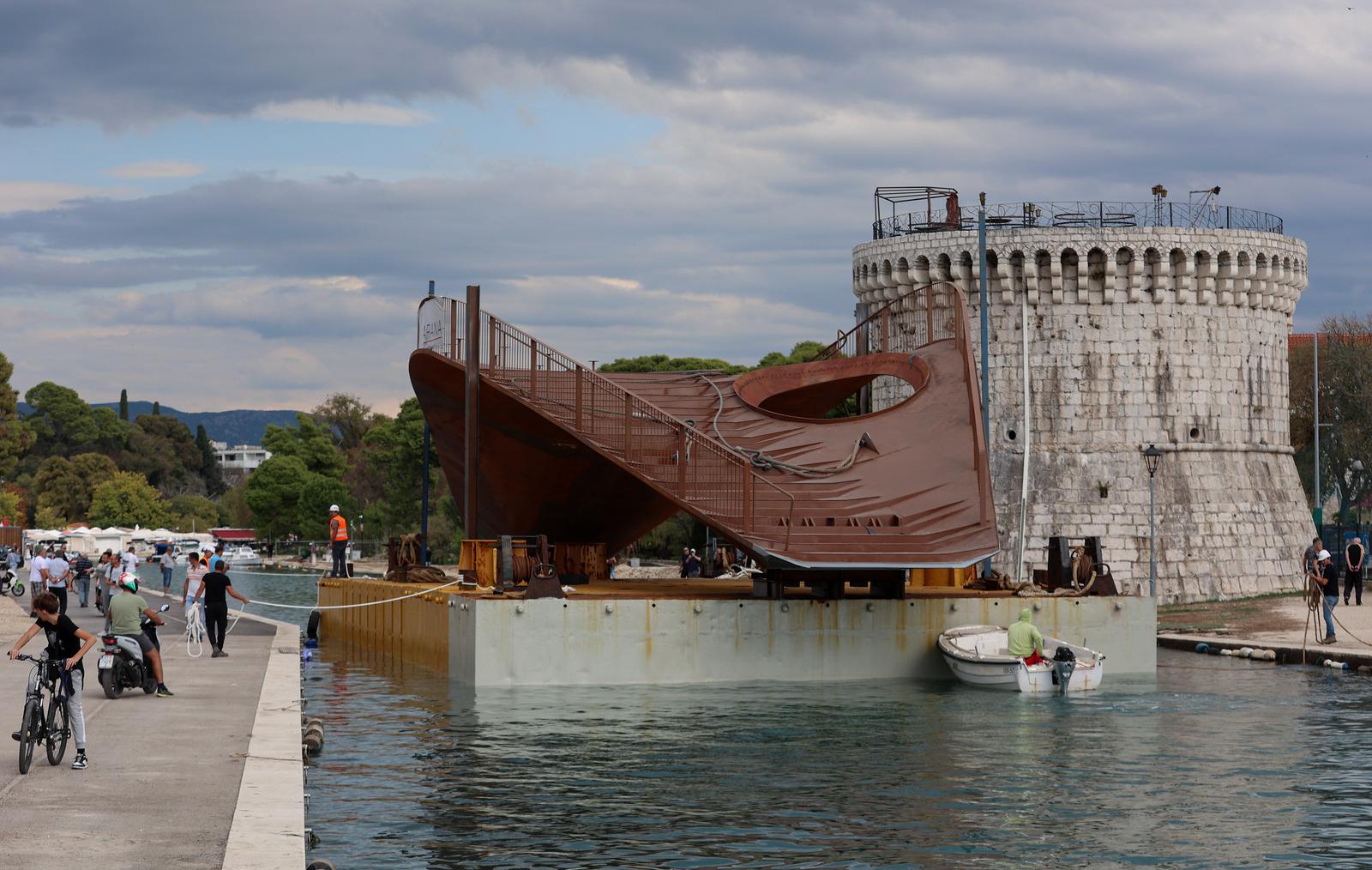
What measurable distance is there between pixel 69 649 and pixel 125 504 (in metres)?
153

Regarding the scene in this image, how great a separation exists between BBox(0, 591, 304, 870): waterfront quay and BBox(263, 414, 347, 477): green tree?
12297cm

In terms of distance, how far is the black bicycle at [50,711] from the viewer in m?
15.9

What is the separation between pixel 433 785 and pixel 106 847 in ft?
23.5

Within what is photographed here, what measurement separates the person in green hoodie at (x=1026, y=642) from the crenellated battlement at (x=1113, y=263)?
78.8ft

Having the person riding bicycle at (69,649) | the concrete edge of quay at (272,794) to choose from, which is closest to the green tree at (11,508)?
the concrete edge of quay at (272,794)

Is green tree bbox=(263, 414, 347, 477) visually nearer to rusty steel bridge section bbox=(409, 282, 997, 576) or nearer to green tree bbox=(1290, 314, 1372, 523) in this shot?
green tree bbox=(1290, 314, 1372, 523)

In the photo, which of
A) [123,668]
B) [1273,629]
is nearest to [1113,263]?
[1273,629]

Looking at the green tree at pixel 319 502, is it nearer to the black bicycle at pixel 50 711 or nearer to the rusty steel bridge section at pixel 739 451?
the rusty steel bridge section at pixel 739 451

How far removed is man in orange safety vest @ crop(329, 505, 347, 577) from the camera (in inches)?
1623

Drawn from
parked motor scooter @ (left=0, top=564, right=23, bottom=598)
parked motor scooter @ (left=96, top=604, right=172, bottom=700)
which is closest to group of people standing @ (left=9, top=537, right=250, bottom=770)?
parked motor scooter @ (left=96, top=604, right=172, bottom=700)

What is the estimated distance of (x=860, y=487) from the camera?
106 feet

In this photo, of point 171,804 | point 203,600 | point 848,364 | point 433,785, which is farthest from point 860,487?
point 171,804

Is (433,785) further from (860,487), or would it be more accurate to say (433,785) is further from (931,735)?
(860,487)

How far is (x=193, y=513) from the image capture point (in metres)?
182
